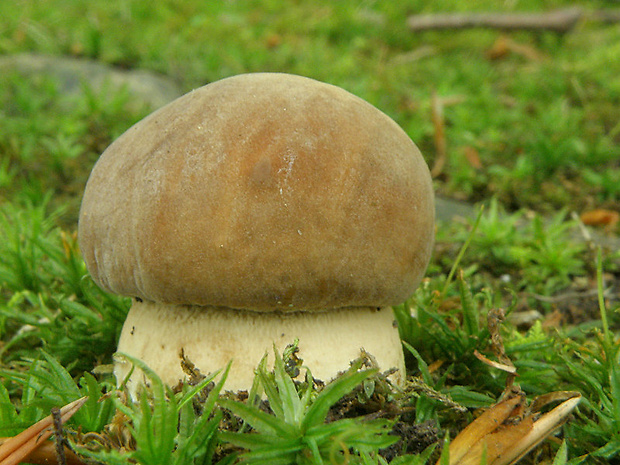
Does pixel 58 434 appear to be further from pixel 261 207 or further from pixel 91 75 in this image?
pixel 91 75

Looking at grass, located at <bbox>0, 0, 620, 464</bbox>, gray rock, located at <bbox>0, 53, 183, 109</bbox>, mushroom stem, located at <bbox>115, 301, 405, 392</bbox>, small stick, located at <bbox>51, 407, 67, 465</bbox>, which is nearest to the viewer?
small stick, located at <bbox>51, 407, 67, 465</bbox>

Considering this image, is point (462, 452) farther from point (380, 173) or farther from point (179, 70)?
point (179, 70)

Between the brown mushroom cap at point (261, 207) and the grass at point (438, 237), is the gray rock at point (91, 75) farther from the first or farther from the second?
the brown mushroom cap at point (261, 207)

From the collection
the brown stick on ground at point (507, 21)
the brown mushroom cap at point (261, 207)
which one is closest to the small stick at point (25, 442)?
the brown mushroom cap at point (261, 207)

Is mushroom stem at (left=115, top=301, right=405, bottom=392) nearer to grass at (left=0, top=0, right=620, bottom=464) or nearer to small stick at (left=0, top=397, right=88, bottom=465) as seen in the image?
grass at (left=0, top=0, right=620, bottom=464)

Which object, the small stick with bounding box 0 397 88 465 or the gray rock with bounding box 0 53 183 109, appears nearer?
the small stick with bounding box 0 397 88 465

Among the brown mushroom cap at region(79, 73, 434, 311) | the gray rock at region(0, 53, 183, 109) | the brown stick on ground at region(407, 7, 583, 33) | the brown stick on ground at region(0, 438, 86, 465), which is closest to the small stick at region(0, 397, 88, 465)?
the brown stick on ground at region(0, 438, 86, 465)

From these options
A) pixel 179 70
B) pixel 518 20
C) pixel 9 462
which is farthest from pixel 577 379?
pixel 518 20
